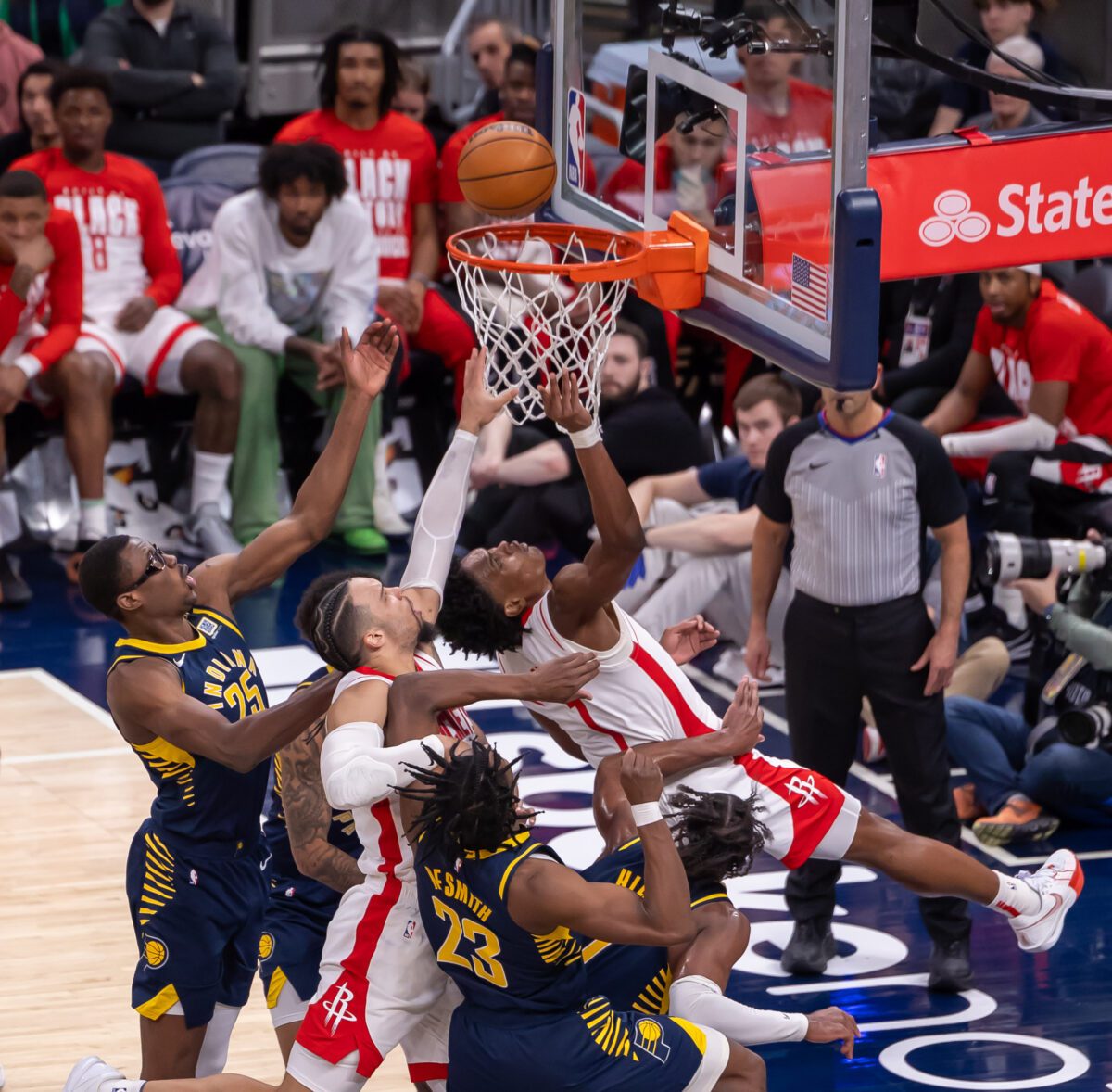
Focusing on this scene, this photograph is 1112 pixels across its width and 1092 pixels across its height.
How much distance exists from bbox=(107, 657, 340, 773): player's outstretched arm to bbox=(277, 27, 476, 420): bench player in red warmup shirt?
6.34 meters

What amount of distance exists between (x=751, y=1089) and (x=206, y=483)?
6730 millimetres

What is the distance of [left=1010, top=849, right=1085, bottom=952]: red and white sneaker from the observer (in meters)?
5.90

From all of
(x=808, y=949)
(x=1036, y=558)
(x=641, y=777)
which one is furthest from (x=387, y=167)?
(x=641, y=777)

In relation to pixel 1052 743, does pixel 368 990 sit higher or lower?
higher

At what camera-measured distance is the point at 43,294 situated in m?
10.6

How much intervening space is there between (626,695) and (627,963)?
0.83 m

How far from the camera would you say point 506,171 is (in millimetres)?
6020

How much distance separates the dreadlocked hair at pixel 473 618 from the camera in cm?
553

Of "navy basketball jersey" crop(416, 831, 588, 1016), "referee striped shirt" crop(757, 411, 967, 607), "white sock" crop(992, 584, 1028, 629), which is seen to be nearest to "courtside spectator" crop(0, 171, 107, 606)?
"white sock" crop(992, 584, 1028, 629)

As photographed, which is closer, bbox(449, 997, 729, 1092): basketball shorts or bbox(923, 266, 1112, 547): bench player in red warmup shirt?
bbox(449, 997, 729, 1092): basketball shorts

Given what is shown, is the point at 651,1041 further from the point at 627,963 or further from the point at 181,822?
the point at 181,822

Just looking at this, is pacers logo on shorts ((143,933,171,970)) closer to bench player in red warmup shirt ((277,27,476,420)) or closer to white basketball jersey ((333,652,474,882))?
white basketball jersey ((333,652,474,882))

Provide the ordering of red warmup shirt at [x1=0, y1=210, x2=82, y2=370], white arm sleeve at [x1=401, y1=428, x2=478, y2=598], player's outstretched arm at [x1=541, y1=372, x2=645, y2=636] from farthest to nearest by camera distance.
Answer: red warmup shirt at [x1=0, y1=210, x2=82, y2=370] → player's outstretched arm at [x1=541, y1=372, x2=645, y2=636] → white arm sleeve at [x1=401, y1=428, x2=478, y2=598]

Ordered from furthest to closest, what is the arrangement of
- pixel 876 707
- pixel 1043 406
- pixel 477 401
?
pixel 1043 406 → pixel 876 707 → pixel 477 401
